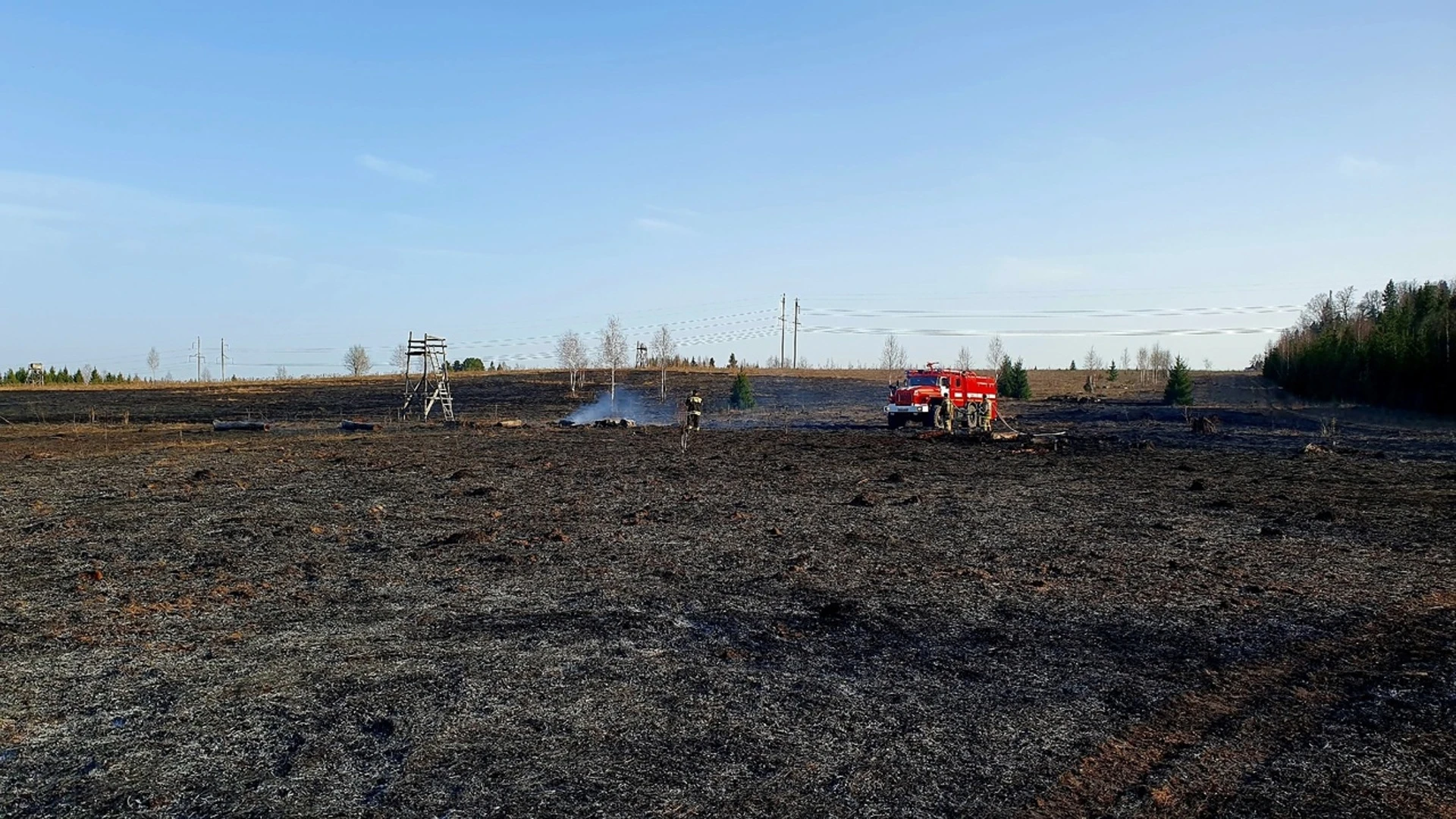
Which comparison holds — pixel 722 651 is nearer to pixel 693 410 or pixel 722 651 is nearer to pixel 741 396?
pixel 693 410

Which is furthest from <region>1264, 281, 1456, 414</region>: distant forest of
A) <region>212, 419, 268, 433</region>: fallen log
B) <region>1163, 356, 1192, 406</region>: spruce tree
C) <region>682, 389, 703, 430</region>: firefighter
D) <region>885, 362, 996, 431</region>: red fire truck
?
<region>212, 419, 268, 433</region>: fallen log

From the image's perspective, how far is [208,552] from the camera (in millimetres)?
11359

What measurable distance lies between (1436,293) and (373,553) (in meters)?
62.9

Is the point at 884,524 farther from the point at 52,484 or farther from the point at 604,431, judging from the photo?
the point at 604,431

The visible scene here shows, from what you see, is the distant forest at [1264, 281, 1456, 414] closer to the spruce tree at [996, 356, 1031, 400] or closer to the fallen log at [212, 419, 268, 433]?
the spruce tree at [996, 356, 1031, 400]

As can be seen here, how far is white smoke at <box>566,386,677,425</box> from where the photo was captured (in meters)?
45.8

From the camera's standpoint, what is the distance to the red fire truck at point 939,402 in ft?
116

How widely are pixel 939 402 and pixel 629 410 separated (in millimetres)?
18983

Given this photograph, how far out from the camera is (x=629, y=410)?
5044 centimetres

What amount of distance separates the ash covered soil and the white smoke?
1121 inches

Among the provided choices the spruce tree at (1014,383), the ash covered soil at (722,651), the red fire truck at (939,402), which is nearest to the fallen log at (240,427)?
the ash covered soil at (722,651)

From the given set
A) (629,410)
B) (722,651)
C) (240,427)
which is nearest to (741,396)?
(629,410)

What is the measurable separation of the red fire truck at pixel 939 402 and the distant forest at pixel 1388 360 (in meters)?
17.8

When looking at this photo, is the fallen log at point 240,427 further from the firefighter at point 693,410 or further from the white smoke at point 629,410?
the firefighter at point 693,410
